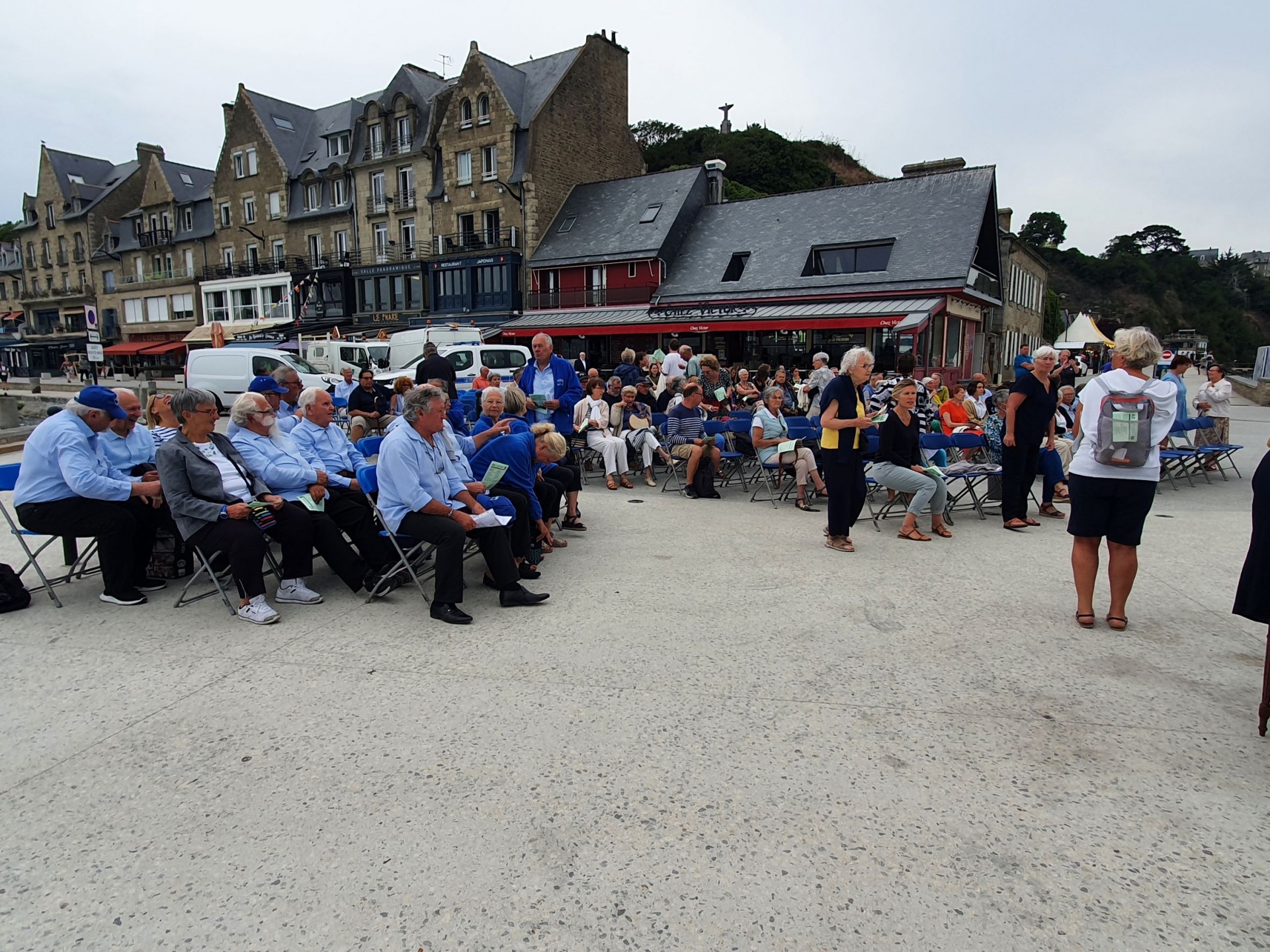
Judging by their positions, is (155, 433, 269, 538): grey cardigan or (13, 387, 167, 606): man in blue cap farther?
(13, 387, 167, 606): man in blue cap

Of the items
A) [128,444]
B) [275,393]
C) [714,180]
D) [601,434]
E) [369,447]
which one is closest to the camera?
[128,444]

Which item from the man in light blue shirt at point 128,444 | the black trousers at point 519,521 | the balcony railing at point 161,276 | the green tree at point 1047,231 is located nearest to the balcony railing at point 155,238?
the balcony railing at point 161,276

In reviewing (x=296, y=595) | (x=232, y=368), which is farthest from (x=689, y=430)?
(x=232, y=368)

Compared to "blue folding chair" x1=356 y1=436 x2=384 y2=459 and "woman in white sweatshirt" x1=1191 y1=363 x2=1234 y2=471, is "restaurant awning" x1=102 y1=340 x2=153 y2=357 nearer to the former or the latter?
"blue folding chair" x1=356 y1=436 x2=384 y2=459

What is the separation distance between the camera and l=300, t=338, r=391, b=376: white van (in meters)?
20.2

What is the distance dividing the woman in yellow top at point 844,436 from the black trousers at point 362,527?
11.7 feet

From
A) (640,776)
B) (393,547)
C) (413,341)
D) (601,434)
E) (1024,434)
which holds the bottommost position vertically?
(640,776)

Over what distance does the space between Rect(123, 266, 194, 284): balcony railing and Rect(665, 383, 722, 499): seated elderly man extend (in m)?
45.0

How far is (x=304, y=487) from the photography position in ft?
16.6

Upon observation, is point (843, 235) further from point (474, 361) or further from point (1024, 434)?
point (1024, 434)

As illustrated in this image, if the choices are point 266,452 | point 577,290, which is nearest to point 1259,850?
point 266,452

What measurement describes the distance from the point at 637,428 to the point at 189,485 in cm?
580

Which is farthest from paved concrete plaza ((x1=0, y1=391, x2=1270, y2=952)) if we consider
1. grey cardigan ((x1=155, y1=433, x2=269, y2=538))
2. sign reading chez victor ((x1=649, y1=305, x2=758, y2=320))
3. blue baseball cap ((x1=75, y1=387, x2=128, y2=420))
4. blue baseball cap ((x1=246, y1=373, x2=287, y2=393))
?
sign reading chez victor ((x1=649, y1=305, x2=758, y2=320))

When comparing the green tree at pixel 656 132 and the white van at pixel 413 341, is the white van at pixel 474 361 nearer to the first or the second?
the white van at pixel 413 341
